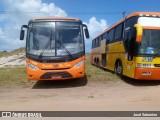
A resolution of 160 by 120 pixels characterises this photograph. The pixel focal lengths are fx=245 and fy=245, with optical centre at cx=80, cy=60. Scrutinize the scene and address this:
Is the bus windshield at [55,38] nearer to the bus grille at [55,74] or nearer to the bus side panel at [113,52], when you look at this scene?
the bus grille at [55,74]

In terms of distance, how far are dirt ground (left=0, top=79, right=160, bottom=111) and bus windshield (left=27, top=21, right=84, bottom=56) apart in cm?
177

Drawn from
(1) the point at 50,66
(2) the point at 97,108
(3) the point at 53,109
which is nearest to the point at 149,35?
(1) the point at 50,66

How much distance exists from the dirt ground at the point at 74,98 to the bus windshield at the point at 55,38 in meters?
1.77

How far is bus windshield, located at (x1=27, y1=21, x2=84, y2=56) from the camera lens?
11.1m

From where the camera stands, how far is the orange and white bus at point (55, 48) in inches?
428

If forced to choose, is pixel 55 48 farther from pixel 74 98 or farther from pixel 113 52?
pixel 113 52

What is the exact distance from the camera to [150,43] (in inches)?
439

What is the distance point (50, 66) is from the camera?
1086 cm

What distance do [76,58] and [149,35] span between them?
350 cm

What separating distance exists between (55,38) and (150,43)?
Answer: 171 inches

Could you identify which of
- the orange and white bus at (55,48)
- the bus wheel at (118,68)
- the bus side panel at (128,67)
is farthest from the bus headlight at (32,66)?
the bus wheel at (118,68)

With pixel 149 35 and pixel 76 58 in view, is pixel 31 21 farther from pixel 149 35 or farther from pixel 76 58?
pixel 149 35

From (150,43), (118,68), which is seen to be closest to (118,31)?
(118,68)

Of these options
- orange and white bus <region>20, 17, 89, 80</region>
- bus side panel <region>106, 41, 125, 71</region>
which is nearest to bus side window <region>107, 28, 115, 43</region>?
bus side panel <region>106, 41, 125, 71</region>
